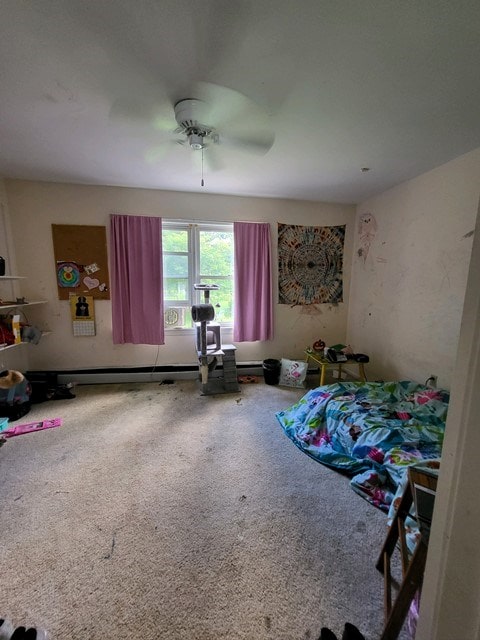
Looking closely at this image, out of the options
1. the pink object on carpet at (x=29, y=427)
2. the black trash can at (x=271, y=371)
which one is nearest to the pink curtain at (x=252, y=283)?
the black trash can at (x=271, y=371)

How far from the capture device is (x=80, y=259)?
10.1 ft

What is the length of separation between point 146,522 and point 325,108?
101 inches

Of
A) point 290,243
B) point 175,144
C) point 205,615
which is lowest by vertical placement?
point 205,615

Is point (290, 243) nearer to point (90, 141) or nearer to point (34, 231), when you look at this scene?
point (90, 141)

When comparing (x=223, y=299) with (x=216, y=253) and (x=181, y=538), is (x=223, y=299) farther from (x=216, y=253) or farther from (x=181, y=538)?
(x=181, y=538)

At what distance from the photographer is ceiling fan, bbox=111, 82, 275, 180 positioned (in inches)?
56.6

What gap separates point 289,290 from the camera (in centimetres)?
355

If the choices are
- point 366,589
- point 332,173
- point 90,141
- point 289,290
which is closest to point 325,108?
point 332,173

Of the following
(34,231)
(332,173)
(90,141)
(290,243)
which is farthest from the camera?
(290,243)

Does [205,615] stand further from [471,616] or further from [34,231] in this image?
[34,231]

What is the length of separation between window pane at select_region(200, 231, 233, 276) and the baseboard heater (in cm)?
127

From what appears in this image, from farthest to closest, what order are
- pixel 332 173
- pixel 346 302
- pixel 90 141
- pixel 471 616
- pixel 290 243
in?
pixel 346 302
pixel 290 243
pixel 332 173
pixel 90 141
pixel 471 616

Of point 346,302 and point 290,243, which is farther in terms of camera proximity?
point 346,302

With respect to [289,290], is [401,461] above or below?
below
